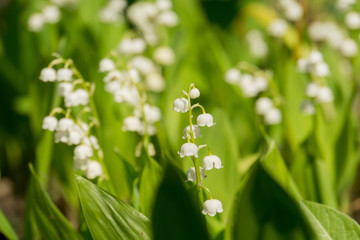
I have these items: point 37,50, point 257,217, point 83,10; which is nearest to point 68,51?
point 37,50

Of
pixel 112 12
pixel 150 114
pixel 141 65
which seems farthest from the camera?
pixel 112 12

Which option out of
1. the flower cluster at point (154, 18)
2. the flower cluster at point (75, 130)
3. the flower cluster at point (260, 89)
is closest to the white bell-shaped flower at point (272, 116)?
the flower cluster at point (260, 89)

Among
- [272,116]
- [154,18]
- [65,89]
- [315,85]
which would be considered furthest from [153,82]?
[65,89]

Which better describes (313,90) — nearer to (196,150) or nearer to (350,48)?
(350,48)

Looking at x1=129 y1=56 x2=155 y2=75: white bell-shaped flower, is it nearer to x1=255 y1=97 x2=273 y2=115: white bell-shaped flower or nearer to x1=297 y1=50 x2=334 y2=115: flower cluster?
x1=255 y1=97 x2=273 y2=115: white bell-shaped flower

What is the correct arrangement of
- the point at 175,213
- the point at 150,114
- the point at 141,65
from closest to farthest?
the point at 175,213
the point at 150,114
the point at 141,65

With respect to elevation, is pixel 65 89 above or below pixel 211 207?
above

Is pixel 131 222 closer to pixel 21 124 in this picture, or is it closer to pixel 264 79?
pixel 264 79

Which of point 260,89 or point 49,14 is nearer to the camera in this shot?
point 260,89
